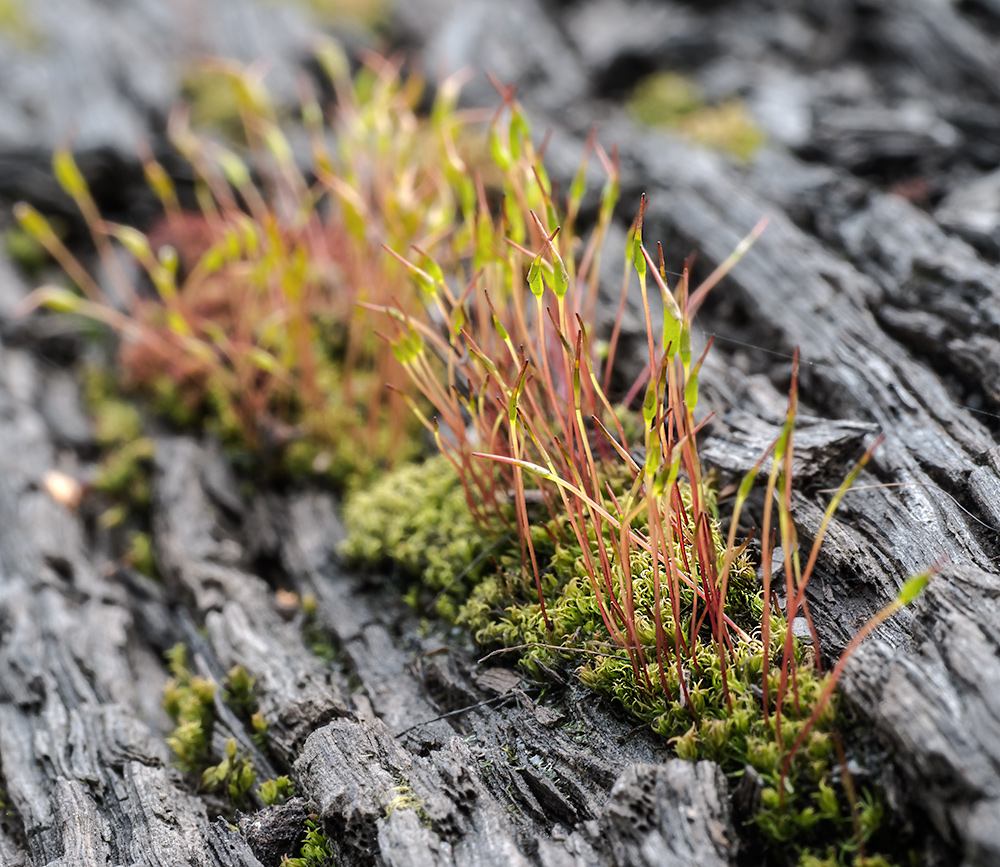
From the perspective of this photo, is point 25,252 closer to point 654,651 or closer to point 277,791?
point 277,791

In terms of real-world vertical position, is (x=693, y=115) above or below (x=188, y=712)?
above

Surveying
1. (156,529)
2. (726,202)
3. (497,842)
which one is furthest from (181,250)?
(497,842)

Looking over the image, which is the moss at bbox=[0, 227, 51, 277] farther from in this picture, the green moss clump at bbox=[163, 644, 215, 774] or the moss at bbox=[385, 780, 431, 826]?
the moss at bbox=[385, 780, 431, 826]

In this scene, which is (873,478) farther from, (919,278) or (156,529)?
(156,529)

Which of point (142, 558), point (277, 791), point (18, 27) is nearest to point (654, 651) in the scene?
point (277, 791)

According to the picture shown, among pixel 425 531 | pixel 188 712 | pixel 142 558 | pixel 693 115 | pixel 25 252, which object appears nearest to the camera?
pixel 188 712

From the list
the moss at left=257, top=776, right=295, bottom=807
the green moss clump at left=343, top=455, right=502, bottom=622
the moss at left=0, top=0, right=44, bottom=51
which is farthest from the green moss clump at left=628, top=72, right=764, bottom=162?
the moss at left=0, top=0, right=44, bottom=51
